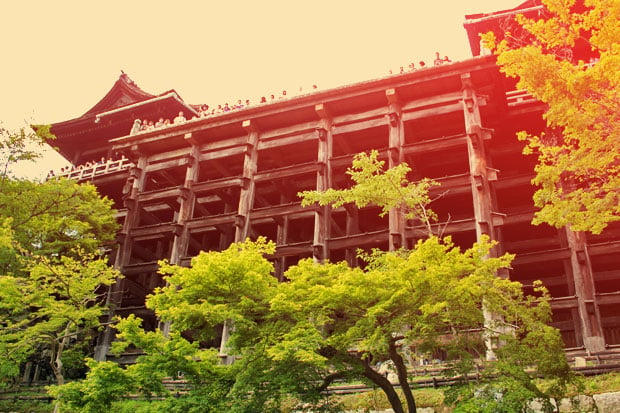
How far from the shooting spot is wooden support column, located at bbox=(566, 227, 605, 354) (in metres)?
18.5

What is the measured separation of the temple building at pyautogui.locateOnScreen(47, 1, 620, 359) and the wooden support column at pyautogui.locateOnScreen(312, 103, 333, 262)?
61 mm

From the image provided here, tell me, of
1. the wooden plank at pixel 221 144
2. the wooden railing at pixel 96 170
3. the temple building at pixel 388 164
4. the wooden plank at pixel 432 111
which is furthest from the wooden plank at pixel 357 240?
the wooden railing at pixel 96 170

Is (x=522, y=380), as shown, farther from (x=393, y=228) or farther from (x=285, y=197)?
(x=285, y=197)

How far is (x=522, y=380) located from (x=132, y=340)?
8.00m

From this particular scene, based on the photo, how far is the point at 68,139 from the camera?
135 feet

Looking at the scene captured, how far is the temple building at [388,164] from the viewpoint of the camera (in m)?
21.3

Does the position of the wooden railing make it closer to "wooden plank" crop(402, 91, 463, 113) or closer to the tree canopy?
"wooden plank" crop(402, 91, 463, 113)

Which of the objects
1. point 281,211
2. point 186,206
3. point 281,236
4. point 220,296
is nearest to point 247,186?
point 281,211

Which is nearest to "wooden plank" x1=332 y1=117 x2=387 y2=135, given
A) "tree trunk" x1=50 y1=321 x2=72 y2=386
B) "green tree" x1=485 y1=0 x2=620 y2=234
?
"green tree" x1=485 y1=0 x2=620 y2=234

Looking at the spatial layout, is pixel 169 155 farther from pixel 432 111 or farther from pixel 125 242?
pixel 432 111

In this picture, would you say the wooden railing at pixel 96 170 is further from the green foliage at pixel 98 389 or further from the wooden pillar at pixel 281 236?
the green foliage at pixel 98 389

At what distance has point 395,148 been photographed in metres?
22.8

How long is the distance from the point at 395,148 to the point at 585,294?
30.9ft

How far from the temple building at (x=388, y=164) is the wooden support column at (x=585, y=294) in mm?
39
